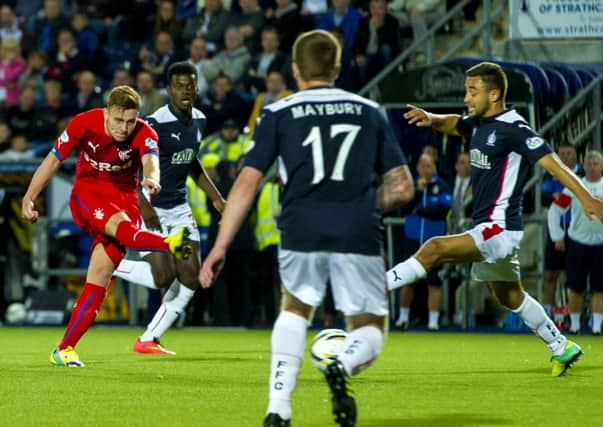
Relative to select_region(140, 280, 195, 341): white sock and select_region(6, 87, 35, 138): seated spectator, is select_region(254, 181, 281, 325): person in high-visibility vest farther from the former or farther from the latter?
select_region(140, 280, 195, 341): white sock

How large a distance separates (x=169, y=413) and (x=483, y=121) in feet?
12.8

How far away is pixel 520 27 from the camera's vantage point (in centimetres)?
1795

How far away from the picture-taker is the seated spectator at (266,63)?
66.0ft

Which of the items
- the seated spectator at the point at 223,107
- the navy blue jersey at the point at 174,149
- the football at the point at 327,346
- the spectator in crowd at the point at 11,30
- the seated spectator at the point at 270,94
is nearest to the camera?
the football at the point at 327,346

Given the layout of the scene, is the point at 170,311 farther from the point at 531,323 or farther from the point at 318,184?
the point at 318,184

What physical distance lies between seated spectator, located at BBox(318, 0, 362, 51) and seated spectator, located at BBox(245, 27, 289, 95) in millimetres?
704

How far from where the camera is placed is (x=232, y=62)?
20.7 m

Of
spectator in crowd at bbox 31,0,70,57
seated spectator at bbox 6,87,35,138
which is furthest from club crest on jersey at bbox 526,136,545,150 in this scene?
spectator in crowd at bbox 31,0,70,57

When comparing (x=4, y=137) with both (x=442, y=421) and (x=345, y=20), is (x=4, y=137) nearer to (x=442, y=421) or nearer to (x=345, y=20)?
(x=345, y=20)

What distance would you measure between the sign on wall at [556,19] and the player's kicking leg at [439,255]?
25.2 feet

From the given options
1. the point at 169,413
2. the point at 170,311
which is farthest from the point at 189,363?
the point at 169,413

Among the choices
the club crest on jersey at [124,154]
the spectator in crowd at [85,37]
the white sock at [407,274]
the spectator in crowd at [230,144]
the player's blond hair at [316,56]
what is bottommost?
the white sock at [407,274]

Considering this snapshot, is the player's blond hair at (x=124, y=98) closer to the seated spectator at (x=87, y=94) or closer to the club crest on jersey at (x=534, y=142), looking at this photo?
the club crest on jersey at (x=534, y=142)

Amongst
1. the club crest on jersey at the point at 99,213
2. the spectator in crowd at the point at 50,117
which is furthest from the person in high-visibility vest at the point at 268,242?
the club crest on jersey at the point at 99,213
